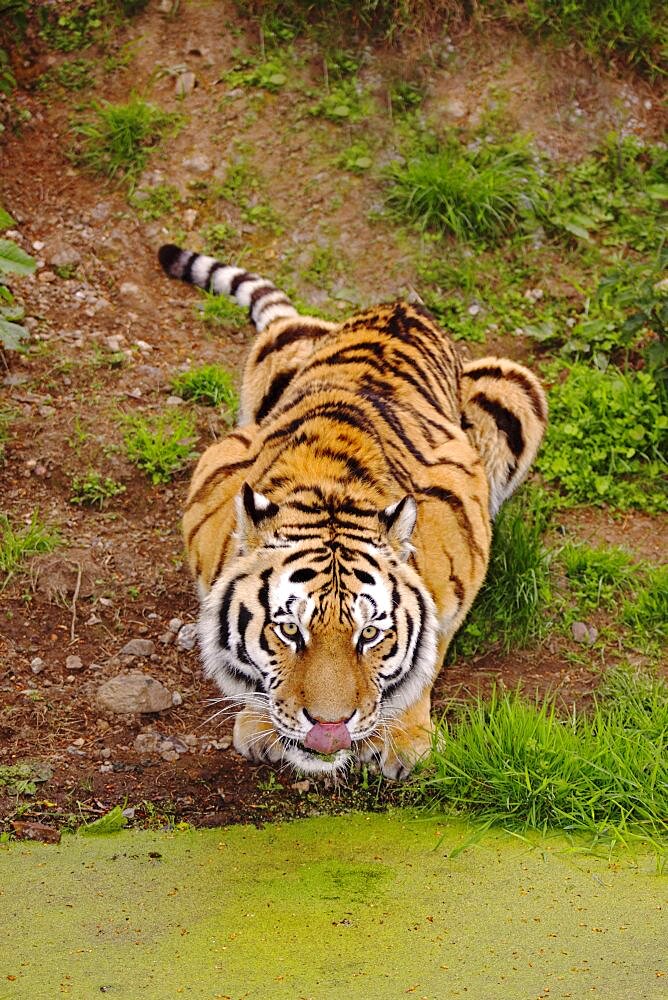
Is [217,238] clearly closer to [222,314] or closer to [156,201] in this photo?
[156,201]

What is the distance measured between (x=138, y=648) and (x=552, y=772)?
1659mm

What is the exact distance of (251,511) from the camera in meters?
3.72

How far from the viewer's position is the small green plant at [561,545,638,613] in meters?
5.05

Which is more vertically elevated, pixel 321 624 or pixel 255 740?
pixel 321 624

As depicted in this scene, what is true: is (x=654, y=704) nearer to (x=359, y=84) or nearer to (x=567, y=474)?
(x=567, y=474)

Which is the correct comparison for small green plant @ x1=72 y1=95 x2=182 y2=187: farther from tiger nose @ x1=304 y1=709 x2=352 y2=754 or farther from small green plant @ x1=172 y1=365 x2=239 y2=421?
tiger nose @ x1=304 y1=709 x2=352 y2=754

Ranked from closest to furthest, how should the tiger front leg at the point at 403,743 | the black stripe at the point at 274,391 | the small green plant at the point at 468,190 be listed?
the tiger front leg at the point at 403,743 < the black stripe at the point at 274,391 < the small green plant at the point at 468,190

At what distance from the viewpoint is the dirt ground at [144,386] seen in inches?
164

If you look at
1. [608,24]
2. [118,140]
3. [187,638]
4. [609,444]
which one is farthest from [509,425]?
[608,24]

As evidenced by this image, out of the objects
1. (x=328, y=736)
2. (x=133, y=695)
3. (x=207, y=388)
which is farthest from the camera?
(x=207, y=388)

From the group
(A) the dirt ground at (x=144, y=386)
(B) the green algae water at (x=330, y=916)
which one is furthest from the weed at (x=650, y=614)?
(B) the green algae water at (x=330, y=916)

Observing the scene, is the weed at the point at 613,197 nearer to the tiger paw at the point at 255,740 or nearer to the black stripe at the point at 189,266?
the black stripe at the point at 189,266

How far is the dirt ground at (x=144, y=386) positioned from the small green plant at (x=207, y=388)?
9cm

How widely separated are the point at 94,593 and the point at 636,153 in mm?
4020
